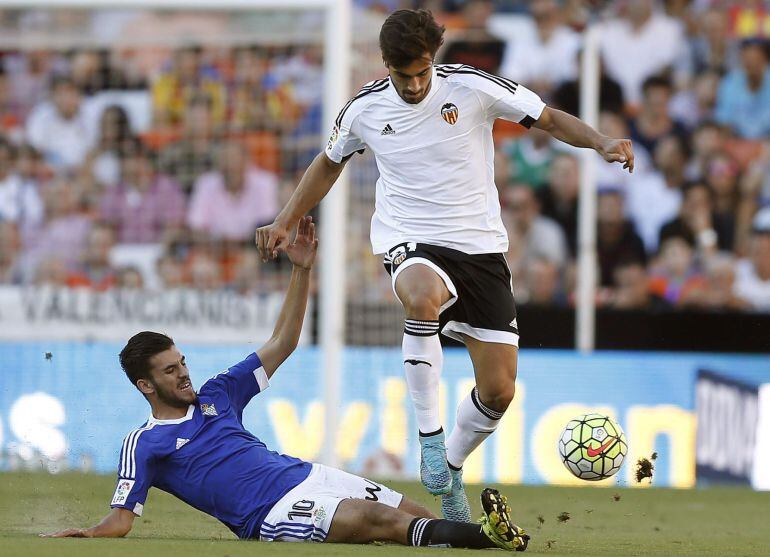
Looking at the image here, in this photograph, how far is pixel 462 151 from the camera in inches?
255

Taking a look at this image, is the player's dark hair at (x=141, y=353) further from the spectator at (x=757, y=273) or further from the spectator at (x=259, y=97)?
the spectator at (x=757, y=273)

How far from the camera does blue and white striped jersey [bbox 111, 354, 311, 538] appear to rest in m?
5.91

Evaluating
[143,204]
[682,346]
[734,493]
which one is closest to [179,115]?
[143,204]

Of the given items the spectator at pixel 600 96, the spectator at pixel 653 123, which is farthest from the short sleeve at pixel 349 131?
the spectator at pixel 653 123

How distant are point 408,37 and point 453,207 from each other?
90 cm

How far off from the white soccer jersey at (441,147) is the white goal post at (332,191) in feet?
13.1

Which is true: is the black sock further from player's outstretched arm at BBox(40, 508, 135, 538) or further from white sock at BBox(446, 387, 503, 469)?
player's outstretched arm at BBox(40, 508, 135, 538)

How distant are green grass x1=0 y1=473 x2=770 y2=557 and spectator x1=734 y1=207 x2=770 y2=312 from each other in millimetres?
2974

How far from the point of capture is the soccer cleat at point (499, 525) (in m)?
5.60

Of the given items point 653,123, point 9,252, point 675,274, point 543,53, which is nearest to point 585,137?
point 675,274

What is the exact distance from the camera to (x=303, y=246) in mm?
6797

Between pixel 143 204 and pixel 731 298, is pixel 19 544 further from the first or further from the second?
pixel 731 298

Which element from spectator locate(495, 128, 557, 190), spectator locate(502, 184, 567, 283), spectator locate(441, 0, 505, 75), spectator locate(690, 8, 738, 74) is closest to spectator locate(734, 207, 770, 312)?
spectator locate(502, 184, 567, 283)

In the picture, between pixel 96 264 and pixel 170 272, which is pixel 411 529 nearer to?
pixel 170 272
